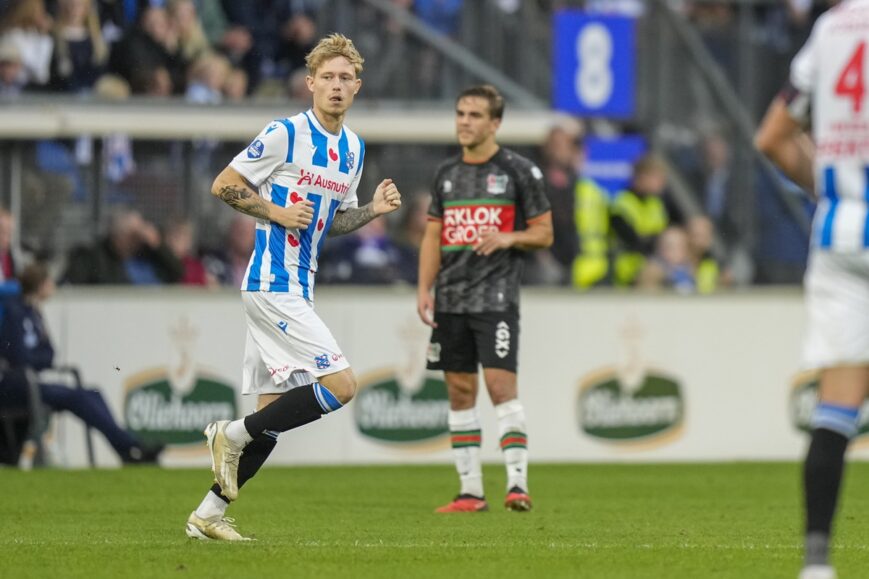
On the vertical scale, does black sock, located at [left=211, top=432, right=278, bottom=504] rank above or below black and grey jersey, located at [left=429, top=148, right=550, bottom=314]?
below

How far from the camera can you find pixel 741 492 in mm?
12703

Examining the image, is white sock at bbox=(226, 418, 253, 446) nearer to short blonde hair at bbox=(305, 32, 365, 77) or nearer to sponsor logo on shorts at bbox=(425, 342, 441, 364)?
short blonde hair at bbox=(305, 32, 365, 77)

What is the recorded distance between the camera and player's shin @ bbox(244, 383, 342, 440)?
8.37 m

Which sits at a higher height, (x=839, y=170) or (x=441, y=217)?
(x=839, y=170)

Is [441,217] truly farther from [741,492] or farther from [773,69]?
[773,69]

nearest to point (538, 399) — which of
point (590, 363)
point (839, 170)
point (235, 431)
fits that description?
point (590, 363)

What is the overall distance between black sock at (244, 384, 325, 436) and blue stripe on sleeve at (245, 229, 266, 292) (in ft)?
1.79

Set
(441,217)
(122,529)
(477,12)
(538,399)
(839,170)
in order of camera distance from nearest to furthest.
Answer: (839,170), (122,529), (441,217), (538,399), (477,12)

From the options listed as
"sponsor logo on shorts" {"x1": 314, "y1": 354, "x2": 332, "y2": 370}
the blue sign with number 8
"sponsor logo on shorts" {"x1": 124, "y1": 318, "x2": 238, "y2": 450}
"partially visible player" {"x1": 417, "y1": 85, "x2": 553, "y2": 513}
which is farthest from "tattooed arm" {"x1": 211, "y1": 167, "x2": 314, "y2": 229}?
the blue sign with number 8

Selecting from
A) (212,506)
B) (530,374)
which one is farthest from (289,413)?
(530,374)

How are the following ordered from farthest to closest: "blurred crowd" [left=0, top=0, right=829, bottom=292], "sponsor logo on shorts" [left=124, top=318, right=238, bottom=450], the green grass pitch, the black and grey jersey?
"blurred crowd" [left=0, top=0, right=829, bottom=292]
"sponsor logo on shorts" [left=124, top=318, right=238, bottom=450]
the black and grey jersey
the green grass pitch

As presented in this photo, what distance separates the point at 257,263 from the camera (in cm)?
859

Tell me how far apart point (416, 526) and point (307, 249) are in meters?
1.78

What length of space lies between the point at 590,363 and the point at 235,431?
28.3 ft
